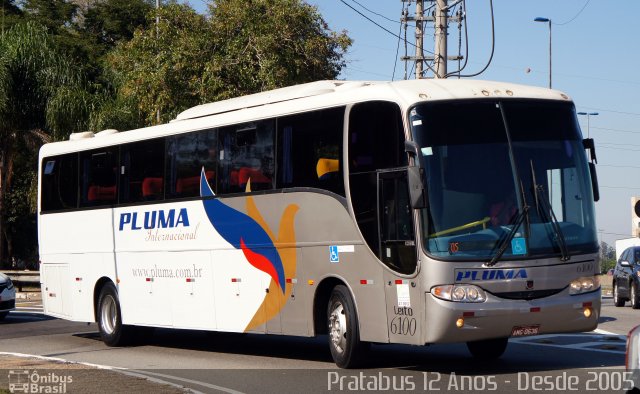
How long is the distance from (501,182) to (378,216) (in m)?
1.59

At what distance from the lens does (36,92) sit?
38.4 meters

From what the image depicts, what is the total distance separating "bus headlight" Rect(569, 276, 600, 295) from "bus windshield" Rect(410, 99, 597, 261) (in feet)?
1.17

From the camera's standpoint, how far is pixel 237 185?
1684 centimetres

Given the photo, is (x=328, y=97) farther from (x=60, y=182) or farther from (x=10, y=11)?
(x=10, y=11)

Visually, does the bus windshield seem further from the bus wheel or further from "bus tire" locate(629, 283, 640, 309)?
"bus tire" locate(629, 283, 640, 309)

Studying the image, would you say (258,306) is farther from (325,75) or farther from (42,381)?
(325,75)

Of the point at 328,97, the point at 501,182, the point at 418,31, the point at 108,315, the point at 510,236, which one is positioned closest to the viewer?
the point at 510,236

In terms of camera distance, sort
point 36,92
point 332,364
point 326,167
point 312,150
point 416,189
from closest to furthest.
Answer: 1. point 416,189
2. point 326,167
3. point 312,150
4. point 332,364
5. point 36,92

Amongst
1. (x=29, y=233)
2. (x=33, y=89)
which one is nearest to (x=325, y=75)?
(x=33, y=89)

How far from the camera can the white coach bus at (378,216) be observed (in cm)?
1300

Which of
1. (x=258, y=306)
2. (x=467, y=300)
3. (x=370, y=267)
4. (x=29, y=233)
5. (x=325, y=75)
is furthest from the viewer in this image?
(x=29, y=233)

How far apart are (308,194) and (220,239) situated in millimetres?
2601

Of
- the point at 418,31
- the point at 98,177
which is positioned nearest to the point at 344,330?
the point at 98,177

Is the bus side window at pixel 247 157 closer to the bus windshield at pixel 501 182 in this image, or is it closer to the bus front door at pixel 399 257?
the bus front door at pixel 399 257
